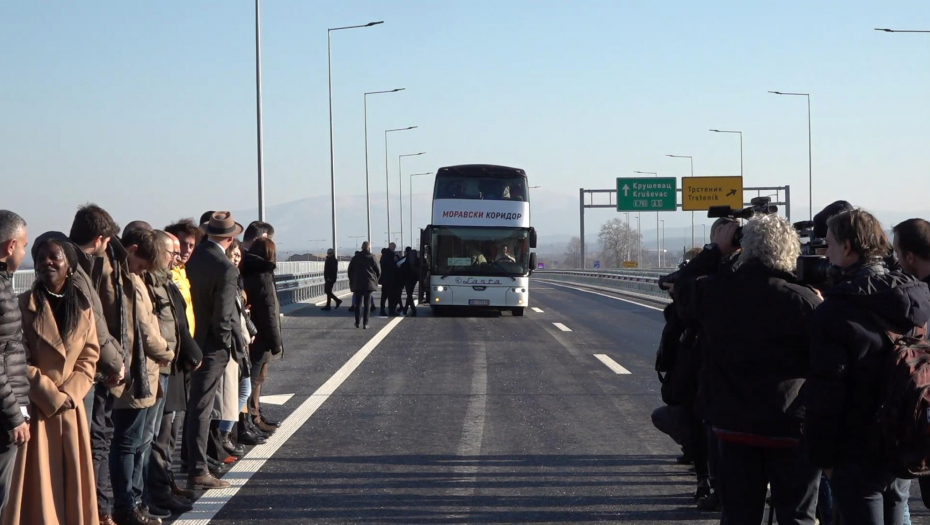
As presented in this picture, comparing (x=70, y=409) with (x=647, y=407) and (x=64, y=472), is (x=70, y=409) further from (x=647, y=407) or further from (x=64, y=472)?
(x=647, y=407)

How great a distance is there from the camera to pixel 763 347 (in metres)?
4.50

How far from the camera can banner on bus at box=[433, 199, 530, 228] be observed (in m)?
26.5

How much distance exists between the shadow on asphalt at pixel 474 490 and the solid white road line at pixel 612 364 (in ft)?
20.0

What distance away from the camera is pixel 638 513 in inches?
254

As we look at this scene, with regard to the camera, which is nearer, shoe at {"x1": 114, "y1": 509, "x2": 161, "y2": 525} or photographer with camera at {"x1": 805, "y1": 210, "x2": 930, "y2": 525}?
photographer with camera at {"x1": 805, "y1": 210, "x2": 930, "y2": 525}

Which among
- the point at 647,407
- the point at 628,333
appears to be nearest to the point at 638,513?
the point at 647,407

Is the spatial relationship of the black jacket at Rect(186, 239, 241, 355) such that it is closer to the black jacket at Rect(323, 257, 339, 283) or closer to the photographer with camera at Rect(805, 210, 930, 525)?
the photographer with camera at Rect(805, 210, 930, 525)

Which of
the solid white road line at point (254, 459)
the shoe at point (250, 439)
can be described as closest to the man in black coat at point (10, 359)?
the solid white road line at point (254, 459)

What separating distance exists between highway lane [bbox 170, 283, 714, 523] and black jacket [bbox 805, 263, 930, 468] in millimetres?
2372

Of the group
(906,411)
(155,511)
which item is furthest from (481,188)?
(906,411)

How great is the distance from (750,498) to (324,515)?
2.84 metres

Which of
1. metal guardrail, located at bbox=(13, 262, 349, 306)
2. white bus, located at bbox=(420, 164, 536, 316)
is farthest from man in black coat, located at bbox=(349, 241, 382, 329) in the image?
white bus, located at bbox=(420, 164, 536, 316)

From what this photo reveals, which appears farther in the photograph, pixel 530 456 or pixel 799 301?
pixel 530 456

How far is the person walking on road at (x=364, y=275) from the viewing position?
22031 mm
